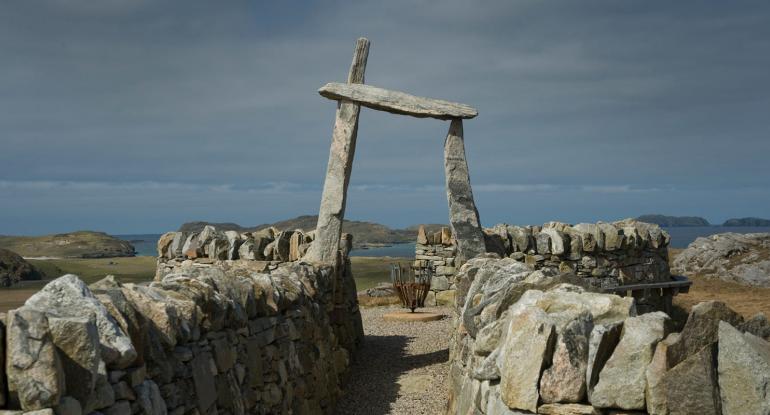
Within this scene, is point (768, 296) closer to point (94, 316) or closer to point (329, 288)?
point (329, 288)

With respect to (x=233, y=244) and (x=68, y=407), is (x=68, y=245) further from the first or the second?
(x=68, y=407)

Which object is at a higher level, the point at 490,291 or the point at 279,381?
the point at 490,291

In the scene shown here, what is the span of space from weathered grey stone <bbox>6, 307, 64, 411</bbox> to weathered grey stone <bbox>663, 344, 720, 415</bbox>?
110 inches

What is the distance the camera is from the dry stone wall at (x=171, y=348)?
3.01 meters

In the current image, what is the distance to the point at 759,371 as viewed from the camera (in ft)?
10.9

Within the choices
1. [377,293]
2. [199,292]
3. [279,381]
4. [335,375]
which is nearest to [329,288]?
[335,375]

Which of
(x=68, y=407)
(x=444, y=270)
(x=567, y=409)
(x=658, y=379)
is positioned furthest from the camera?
(x=444, y=270)

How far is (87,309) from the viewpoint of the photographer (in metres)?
3.55

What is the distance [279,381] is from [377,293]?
16.3 m

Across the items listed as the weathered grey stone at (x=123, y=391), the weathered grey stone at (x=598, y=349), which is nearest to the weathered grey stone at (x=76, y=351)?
the weathered grey stone at (x=123, y=391)

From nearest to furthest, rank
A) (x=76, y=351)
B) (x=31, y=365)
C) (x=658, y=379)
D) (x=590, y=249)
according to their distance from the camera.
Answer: (x=31, y=365)
(x=76, y=351)
(x=658, y=379)
(x=590, y=249)

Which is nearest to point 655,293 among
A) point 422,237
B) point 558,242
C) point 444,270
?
point 558,242

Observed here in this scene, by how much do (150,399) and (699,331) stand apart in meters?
2.89

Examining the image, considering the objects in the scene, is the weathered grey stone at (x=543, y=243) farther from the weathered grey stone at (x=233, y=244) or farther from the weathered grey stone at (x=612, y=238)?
the weathered grey stone at (x=233, y=244)
